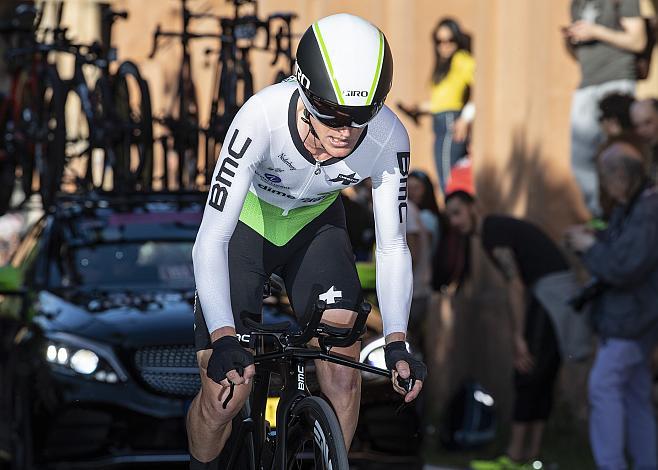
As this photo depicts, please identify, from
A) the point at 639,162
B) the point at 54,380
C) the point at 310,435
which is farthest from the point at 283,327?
the point at 639,162

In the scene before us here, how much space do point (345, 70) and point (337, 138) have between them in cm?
31

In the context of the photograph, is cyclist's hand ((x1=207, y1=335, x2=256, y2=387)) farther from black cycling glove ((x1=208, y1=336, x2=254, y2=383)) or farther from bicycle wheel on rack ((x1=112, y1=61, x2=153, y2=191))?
bicycle wheel on rack ((x1=112, y1=61, x2=153, y2=191))

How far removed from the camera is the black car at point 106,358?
9.06 m

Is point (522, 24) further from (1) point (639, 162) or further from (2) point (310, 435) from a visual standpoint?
(2) point (310, 435)

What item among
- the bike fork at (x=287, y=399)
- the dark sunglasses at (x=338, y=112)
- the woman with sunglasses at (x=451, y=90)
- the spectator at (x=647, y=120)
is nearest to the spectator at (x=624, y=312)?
the spectator at (x=647, y=120)

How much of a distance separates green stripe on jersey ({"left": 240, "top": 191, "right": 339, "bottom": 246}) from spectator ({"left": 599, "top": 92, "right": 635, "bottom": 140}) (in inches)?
217

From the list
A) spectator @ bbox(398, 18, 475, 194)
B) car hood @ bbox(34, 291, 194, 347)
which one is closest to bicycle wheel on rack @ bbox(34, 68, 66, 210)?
car hood @ bbox(34, 291, 194, 347)

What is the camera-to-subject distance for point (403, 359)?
598cm

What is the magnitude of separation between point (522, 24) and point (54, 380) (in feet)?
22.7

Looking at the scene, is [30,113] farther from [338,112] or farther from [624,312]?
[338,112]

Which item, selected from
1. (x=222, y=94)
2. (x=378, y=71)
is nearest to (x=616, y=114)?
(x=222, y=94)

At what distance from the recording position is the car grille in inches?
361

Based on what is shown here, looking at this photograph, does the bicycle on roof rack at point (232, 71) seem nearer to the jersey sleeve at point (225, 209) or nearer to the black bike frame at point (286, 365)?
the black bike frame at point (286, 365)

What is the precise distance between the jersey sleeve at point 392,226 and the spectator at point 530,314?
523 centimetres
